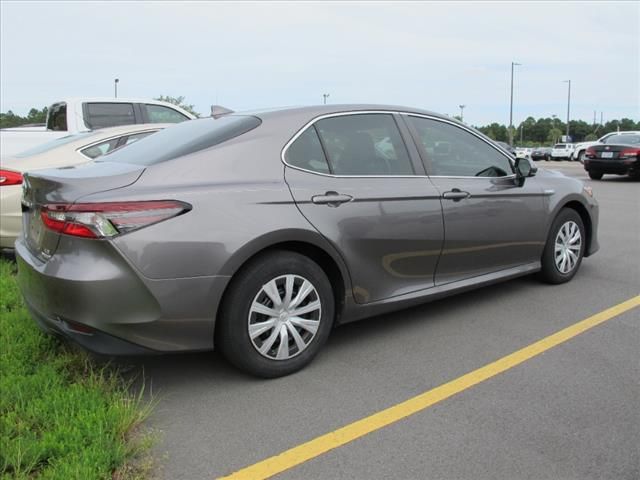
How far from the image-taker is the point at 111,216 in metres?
2.88

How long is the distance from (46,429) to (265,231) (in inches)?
55.0

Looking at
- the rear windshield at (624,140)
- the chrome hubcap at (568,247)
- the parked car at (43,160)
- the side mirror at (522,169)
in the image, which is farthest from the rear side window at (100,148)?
the rear windshield at (624,140)

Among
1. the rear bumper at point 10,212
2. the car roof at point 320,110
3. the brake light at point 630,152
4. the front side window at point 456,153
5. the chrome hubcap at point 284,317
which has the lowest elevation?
the chrome hubcap at point 284,317

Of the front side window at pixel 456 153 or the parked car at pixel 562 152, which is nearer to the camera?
the front side window at pixel 456 153

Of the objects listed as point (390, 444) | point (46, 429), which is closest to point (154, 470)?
point (46, 429)

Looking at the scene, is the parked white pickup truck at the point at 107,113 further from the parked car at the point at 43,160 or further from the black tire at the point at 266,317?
the black tire at the point at 266,317

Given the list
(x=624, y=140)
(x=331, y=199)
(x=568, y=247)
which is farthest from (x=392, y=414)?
(x=624, y=140)

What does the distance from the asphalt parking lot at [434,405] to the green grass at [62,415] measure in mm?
183

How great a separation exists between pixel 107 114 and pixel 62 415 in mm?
6905

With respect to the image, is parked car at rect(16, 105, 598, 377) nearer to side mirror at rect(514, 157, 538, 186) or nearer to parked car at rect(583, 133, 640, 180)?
side mirror at rect(514, 157, 538, 186)

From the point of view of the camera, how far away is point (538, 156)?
50.8 meters

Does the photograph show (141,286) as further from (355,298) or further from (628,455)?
(628,455)

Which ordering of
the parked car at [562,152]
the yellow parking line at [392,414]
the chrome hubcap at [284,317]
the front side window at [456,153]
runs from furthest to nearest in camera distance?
the parked car at [562,152] → the front side window at [456,153] → the chrome hubcap at [284,317] → the yellow parking line at [392,414]

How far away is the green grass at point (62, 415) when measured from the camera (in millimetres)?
2420
